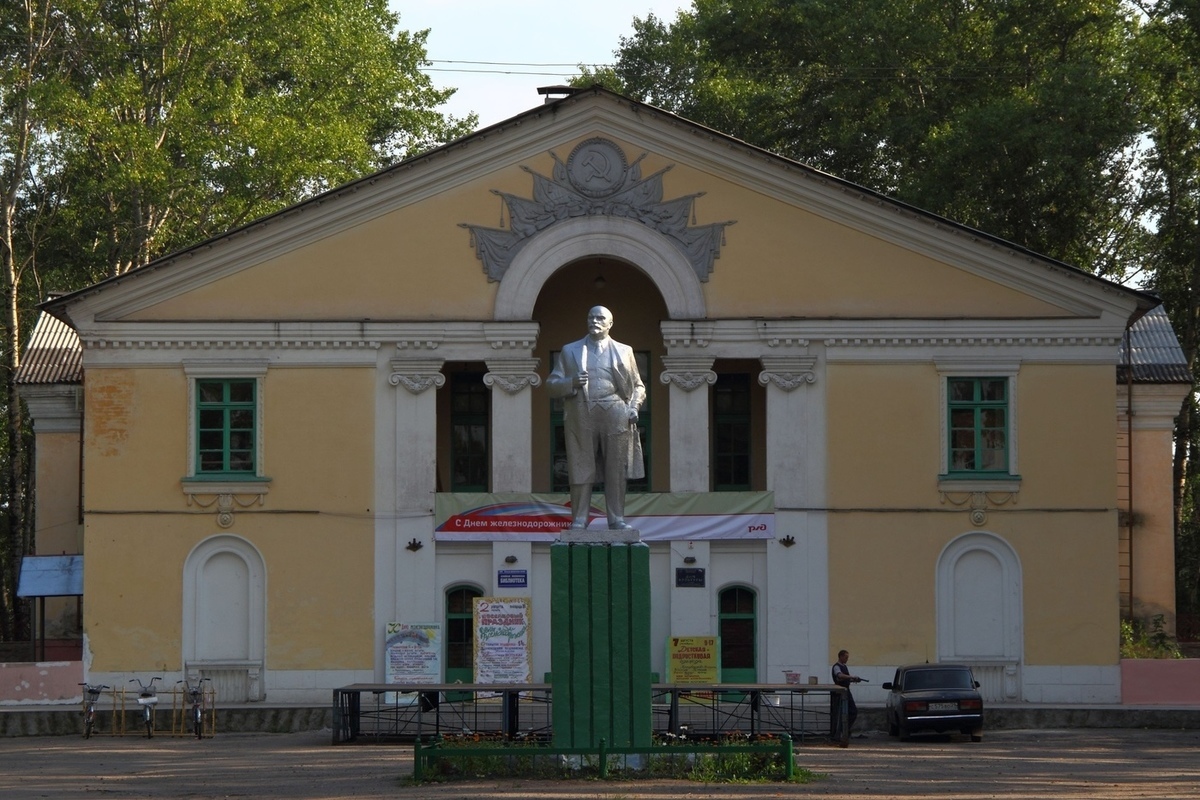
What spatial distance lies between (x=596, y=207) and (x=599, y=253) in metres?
0.87

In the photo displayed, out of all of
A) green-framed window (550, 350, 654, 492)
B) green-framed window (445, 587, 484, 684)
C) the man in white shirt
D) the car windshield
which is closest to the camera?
the man in white shirt

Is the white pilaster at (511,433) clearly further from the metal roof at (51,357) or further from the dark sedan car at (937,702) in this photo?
the metal roof at (51,357)

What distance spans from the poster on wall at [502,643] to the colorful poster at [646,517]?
1289mm

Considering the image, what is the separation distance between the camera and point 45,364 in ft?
133

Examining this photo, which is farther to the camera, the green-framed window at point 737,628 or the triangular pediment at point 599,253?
the green-framed window at point 737,628

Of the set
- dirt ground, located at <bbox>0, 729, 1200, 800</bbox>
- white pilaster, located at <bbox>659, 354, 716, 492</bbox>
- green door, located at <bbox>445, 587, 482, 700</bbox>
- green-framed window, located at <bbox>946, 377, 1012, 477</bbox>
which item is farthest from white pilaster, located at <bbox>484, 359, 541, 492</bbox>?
green-framed window, located at <bbox>946, 377, 1012, 477</bbox>

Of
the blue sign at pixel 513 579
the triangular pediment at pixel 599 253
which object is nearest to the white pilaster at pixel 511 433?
the triangular pediment at pixel 599 253

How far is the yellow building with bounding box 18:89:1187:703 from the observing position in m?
33.3

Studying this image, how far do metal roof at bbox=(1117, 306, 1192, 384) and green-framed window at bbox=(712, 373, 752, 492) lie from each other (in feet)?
26.3

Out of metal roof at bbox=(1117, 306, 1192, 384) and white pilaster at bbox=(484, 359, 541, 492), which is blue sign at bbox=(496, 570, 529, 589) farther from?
metal roof at bbox=(1117, 306, 1192, 384)

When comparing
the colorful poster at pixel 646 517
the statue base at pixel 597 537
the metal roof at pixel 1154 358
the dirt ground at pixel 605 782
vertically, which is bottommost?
the dirt ground at pixel 605 782

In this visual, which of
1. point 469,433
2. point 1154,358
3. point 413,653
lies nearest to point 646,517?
point 413,653

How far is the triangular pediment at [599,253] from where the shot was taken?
110 ft

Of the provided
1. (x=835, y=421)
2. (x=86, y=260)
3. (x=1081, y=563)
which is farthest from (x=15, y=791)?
(x=86, y=260)
